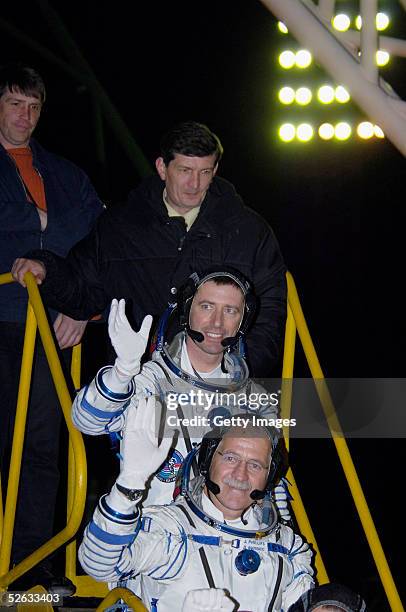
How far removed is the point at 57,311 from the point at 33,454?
20.7 inches

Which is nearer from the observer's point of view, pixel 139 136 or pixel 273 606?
pixel 273 606

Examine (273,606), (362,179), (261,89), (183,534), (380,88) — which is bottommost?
(273,606)

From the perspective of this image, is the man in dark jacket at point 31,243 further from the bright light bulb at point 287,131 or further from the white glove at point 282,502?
the bright light bulb at point 287,131

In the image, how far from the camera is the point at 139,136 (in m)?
7.67

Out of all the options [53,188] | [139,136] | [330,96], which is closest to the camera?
[53,188]

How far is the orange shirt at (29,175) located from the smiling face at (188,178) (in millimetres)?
550

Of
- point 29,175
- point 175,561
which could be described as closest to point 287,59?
point 29,175

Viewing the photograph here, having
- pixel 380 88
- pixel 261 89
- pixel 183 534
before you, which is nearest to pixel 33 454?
pixel 183 534

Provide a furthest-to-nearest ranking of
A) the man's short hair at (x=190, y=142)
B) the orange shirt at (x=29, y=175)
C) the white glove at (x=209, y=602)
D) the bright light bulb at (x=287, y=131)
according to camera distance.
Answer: the bright light bulb at (x=287, y=131) < the orange shirt at (x=29, y=175) < the man's short hair at (x=190, y=142) < the white glove at (x=209, y=602)

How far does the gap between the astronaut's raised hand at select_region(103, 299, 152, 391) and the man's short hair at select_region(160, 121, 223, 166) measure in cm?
84

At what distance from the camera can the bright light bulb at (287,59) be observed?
677 cm

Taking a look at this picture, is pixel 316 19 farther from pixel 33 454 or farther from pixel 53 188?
pixel 33 454

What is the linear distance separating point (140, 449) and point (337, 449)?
1.09 m

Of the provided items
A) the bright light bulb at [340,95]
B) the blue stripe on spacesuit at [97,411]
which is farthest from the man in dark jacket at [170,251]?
the bright light bulb at [340,95]
